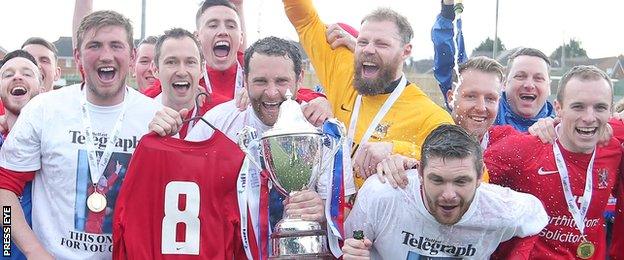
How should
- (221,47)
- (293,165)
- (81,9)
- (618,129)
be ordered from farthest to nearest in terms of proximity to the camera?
(81,9), (221,47), (618,129), (293,165)

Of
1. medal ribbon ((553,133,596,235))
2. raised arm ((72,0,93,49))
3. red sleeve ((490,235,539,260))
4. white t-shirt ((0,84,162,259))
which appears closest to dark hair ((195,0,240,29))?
raised arm ((72,0,93,49))

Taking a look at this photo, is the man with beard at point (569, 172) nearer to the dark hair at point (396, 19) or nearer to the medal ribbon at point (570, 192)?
the medal ribbon at point (570, 192)

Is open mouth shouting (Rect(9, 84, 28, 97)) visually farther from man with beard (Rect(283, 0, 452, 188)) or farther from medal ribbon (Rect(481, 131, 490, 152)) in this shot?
medal ribbon (Rect(481, 131, 490, 152))

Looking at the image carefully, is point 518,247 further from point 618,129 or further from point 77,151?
point 77,151

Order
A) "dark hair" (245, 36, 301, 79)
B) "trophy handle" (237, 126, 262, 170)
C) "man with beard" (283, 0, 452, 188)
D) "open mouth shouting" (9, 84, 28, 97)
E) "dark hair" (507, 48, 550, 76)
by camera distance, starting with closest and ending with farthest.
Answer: "trophy handle" (237, 126, 262, 170) < "dark hair" (245, 36, 301, 79) < "man with beard" (283, 0, 452, 188) < "open mouth shouting" (9, 84, 28, 97) < "dark hair" (507, 48, 550, 76)

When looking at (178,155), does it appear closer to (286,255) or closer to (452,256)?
(286,255)

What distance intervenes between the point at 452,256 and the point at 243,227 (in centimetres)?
100

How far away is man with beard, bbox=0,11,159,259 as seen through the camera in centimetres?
360

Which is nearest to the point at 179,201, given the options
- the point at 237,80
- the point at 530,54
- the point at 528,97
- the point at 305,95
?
the point at 305,95

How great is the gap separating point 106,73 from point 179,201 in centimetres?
71

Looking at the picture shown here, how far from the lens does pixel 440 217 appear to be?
3.53 meters

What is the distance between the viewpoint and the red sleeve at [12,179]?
360 centimetres

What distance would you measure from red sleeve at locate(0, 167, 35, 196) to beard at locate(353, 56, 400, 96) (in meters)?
1.71

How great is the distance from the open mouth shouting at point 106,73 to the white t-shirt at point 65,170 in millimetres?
176
